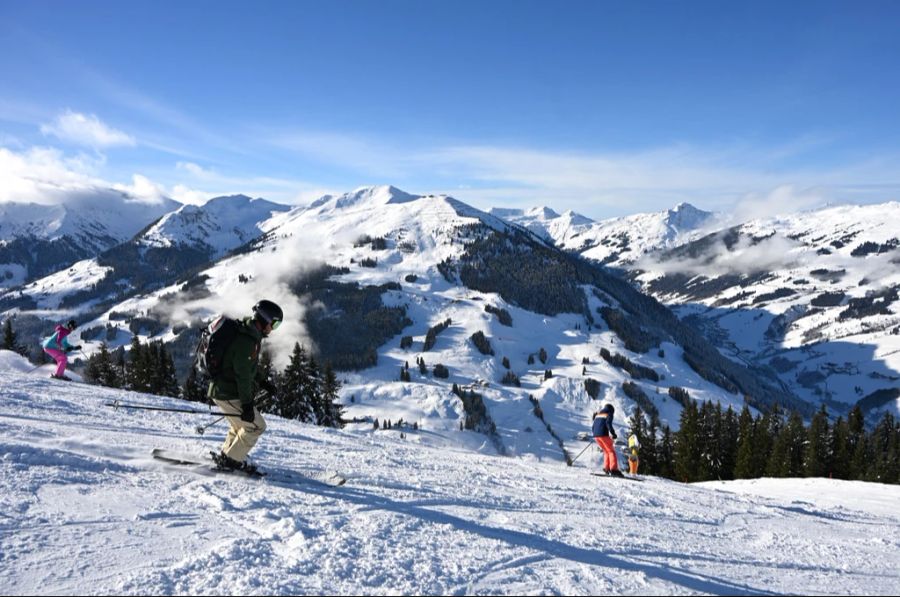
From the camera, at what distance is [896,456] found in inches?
1980

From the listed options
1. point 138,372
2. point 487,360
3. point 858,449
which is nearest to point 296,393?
point 138,372

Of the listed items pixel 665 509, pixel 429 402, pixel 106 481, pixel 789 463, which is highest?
pixel 106 481

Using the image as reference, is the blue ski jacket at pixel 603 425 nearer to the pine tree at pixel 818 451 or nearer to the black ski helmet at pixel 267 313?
the black ski helmet at pixel 267 313

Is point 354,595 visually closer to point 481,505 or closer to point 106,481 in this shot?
point 481,505

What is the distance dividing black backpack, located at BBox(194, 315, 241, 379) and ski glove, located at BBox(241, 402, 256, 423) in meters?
0.68

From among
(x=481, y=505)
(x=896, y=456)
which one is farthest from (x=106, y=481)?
(x=896, y=456)

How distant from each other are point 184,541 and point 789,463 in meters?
55.8

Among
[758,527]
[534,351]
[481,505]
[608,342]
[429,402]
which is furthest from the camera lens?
[608,342]

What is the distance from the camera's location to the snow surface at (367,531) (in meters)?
4.73

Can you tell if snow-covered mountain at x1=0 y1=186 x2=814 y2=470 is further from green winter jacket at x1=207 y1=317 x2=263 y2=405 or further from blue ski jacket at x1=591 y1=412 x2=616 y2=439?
green winter jacket at x1=207 y1=317 x2=263 y2=405

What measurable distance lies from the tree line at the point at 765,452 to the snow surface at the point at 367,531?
4230 cm

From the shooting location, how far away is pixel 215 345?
7.77 meters

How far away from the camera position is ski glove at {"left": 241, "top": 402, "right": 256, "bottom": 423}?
25.8ft

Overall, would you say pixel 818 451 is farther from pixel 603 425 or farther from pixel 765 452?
Result: pixel 603 425
